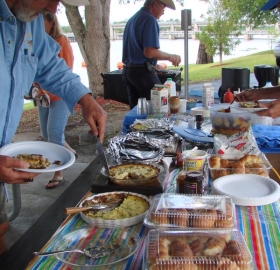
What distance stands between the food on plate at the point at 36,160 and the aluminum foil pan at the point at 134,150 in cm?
44

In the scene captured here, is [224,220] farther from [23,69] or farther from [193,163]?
[23,69]

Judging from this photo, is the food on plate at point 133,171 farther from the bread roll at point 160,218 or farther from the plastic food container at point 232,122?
the plastic food container at point 232,122

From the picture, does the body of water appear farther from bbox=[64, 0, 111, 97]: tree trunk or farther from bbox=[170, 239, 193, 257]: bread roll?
bbox=[170, 239, 193, 257]: bread roll

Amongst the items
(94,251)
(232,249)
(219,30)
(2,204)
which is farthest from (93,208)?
(219,30)

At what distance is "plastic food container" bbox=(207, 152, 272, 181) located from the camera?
1.74 meters

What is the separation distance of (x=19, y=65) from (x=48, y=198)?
7.17 feet

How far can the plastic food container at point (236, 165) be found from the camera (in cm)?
174

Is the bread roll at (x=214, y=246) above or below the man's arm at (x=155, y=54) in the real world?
below

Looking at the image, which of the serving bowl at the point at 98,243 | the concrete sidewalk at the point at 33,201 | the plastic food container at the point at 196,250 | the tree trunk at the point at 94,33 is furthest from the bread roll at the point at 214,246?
the tree trunk at the point at 94,33

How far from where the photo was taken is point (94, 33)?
8625 mm

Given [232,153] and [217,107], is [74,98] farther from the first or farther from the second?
[217,107]

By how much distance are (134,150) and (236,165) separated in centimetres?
59

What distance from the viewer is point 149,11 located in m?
4.50

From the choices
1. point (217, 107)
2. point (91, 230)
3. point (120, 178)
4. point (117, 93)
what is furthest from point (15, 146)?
point (117, 93)
